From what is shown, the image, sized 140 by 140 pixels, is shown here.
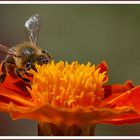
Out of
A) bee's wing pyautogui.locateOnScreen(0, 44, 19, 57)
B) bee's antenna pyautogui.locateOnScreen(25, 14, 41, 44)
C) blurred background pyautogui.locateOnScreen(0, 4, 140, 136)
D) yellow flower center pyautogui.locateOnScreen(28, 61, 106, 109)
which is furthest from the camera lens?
blurred background pyautogui.locateOnScreen(0, 4, 140, 136)

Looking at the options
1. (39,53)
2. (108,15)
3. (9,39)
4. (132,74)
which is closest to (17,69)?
(39,53)

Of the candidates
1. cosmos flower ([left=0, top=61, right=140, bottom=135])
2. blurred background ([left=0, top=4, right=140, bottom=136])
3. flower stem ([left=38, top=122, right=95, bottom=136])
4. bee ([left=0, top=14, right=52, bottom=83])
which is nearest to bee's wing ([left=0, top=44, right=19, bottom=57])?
bee ([left=0, top=14, right=52, bottom=83])

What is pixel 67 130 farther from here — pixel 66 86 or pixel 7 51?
pixel 7 51

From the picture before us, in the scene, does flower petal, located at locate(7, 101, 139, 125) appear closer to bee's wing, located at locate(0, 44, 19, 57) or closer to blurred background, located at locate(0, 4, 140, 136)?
bee's wing, located at locate(0, 44, 19, 57)

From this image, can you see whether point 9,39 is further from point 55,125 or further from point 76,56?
point 55,125

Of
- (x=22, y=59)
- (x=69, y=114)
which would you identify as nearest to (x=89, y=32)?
(x=22, y=59)

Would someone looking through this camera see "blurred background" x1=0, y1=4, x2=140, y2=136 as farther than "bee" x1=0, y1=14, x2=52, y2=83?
Yes
